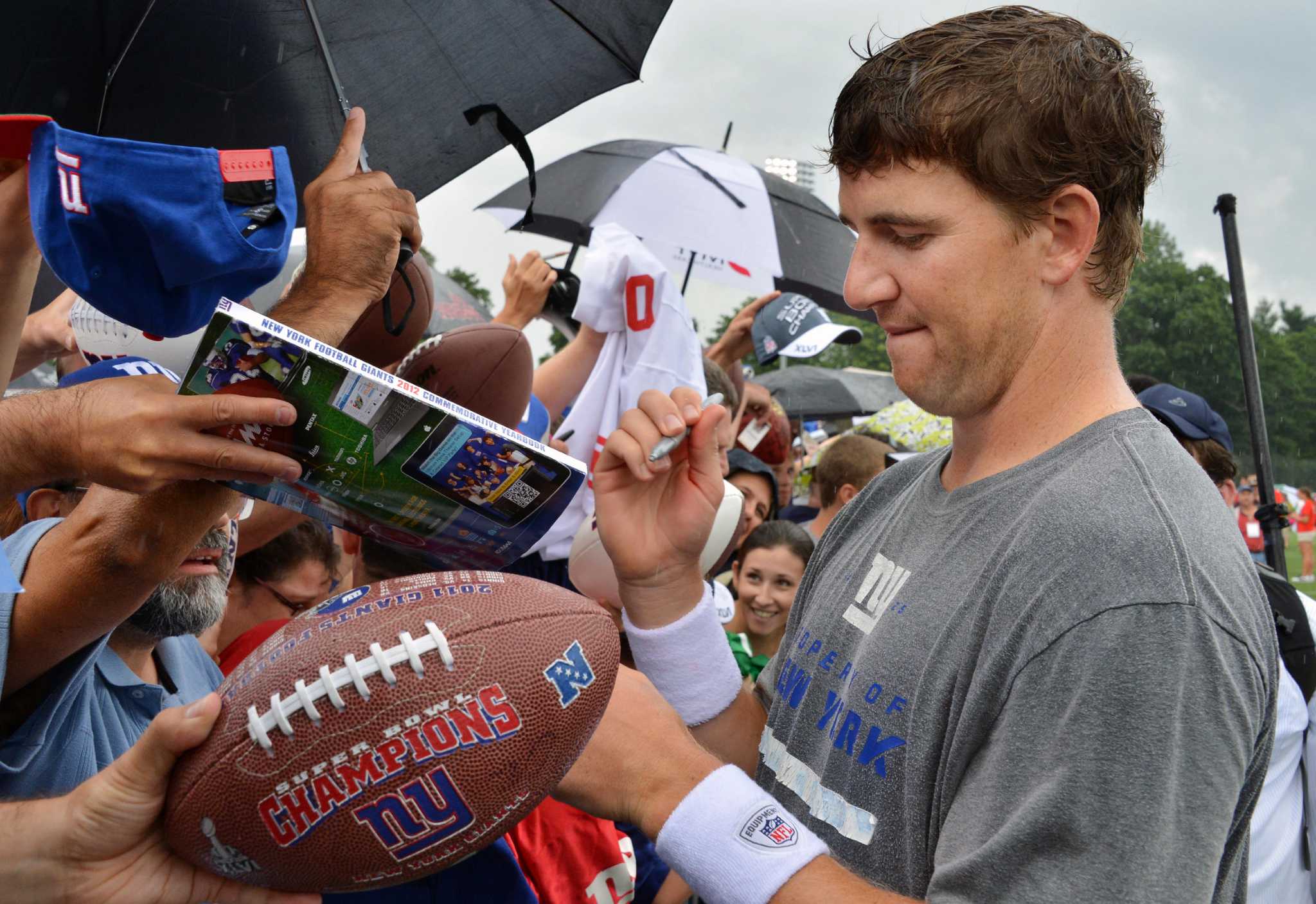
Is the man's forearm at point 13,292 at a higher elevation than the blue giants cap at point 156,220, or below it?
below

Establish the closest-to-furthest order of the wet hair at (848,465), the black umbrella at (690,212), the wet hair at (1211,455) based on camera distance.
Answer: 1. the wet hair at (1211,455)
2. the wet hair at (848,465)
3. the black umbrella at (690,212)

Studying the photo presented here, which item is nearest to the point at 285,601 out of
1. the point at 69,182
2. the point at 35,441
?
the point at 35,441

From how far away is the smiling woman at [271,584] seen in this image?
3.76 metres

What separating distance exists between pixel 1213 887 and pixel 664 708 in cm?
75

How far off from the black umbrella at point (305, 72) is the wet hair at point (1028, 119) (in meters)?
1.22

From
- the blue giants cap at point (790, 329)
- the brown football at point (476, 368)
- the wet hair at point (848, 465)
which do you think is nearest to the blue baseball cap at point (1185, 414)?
the wet hair at point (848, 465)

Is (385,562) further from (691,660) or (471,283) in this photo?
(471,283)

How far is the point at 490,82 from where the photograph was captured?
2.62 m

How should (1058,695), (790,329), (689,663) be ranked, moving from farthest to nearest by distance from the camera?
1. (790,329)
2. (689,663)
3. (1058,695)

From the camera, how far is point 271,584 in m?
3.76

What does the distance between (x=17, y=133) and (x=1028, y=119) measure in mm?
1399

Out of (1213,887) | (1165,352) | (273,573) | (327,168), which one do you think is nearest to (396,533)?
(327,168)

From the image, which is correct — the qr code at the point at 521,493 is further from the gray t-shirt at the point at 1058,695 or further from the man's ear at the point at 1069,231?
the man's ear at the point at 1069,231

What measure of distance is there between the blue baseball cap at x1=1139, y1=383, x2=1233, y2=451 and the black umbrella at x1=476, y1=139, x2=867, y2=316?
271cm
